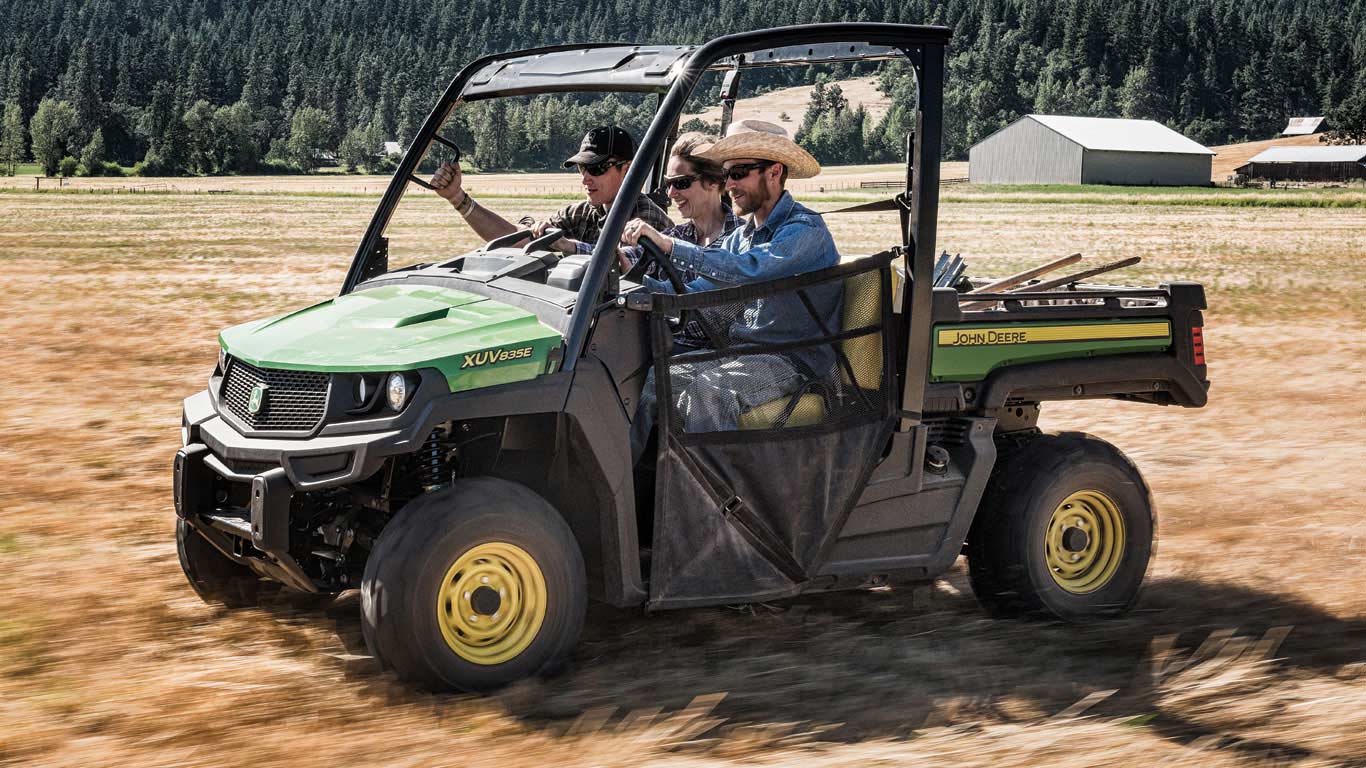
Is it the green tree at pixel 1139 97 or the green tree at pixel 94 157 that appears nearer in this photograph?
the green tree at pixel 94 157

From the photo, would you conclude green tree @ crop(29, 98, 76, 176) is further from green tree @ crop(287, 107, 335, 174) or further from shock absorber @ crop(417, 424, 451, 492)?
shock absorber @ crop(417, 424, 451, 492)

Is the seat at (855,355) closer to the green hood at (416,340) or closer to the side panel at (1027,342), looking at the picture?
the side panel at (1027,342)

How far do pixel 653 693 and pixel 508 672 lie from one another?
47 centimetres

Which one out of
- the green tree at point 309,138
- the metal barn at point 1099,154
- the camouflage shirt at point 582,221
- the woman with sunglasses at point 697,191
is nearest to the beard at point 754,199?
the woman with sunglasses at point 697,191

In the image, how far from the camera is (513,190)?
60.5 ft

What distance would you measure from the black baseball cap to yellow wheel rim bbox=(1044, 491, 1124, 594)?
224cm

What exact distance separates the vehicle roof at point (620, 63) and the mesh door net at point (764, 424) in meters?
0.76

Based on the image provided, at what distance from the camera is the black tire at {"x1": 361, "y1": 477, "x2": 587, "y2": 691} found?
4637 millimetres

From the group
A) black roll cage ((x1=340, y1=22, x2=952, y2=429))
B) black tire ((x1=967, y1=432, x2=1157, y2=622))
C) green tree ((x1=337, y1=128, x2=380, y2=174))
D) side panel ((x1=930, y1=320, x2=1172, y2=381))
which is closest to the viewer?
black roll cage ((x1=340, y1=22, x2=952, y2=429))

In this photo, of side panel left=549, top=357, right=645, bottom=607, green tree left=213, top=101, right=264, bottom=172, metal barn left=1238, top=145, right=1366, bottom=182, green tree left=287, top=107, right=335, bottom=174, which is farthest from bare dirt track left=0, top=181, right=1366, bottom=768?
green tree left=213, top=101, right=264, bottom=172

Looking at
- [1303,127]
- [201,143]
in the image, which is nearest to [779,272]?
[201,143]

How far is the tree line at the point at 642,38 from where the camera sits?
127m

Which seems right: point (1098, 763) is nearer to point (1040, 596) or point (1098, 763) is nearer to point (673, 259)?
point (1040, 596)

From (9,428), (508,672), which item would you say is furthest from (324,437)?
(9,428)
